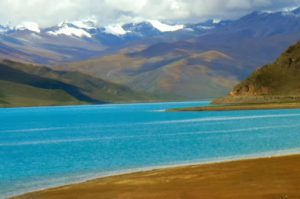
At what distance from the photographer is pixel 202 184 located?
4691cm

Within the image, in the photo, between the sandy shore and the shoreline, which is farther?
the shoreline

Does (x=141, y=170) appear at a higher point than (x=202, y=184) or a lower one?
higher

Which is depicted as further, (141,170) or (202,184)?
(141,170)

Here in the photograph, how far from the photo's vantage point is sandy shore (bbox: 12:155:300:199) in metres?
42.2

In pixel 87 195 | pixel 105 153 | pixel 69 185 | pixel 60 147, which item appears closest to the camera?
pixel 87 195

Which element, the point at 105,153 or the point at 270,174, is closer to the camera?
the point at 270,174

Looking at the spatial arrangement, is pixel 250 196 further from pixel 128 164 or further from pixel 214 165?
pixel 128 164

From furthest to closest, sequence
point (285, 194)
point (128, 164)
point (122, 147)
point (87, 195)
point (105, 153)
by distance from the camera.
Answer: point (122, 147) → point (105, 153) → point (128, 164) → point (87, 195) → point (285, 194)

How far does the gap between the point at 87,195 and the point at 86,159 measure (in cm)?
3100

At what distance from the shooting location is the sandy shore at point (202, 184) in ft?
138

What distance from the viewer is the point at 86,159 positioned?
76000 millimetres

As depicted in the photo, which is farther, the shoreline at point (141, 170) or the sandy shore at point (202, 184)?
the shoreline at point (141, 170)

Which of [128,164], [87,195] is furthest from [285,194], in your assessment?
[128,164]

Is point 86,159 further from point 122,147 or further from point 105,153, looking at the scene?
point 122,147
